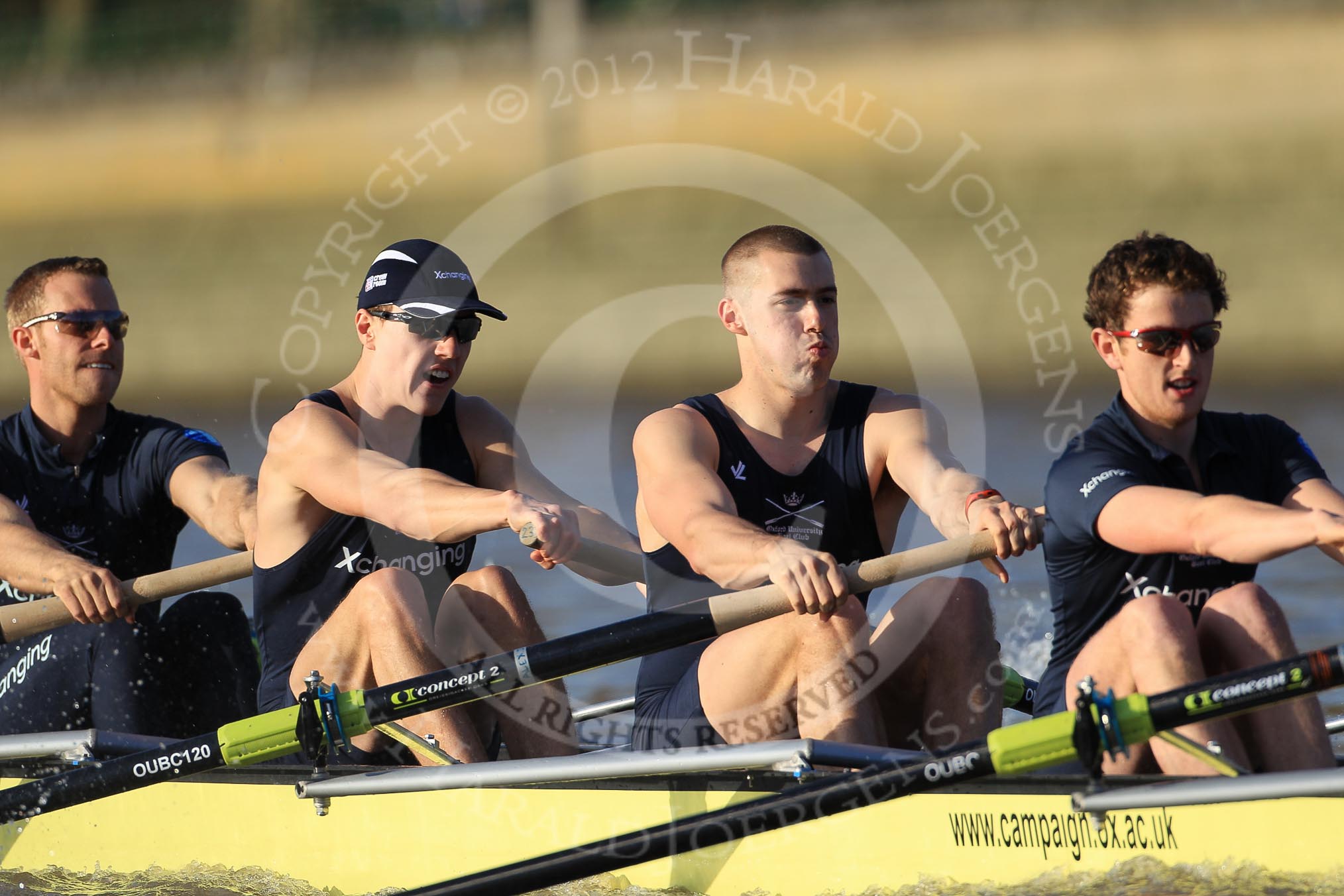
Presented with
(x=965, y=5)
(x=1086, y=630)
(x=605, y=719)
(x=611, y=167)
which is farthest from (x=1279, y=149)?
(x=1086, y=630)

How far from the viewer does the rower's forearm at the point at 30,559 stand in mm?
4789

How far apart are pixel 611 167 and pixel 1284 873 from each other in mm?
17807

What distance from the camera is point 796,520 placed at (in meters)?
4.06

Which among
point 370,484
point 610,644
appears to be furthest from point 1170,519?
point 370,484

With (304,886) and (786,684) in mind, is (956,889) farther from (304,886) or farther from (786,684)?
(304,886)

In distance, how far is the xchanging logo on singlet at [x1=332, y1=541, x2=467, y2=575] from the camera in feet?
14.5

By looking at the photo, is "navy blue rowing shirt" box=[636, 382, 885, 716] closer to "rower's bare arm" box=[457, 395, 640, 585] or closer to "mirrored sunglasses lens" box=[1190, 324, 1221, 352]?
"rower's bare arm" box=[457, 395, 640, 585]

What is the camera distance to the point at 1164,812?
11.3ft

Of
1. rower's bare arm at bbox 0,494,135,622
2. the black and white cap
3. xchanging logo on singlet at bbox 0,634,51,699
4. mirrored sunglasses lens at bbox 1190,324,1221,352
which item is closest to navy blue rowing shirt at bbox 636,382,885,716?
the black and white cap

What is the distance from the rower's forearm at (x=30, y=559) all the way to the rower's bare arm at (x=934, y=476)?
254 centimetres

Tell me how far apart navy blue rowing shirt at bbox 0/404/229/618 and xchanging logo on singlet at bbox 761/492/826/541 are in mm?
2166

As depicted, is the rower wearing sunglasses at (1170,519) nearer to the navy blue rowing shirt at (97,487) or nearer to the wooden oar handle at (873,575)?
the wooden oar handle at (873,575)

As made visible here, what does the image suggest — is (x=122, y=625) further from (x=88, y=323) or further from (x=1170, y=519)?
(x=1170, y=519)

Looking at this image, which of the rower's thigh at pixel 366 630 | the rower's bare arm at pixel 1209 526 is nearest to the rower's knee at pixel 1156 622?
the rower's bare arm at pixel 1209 526
